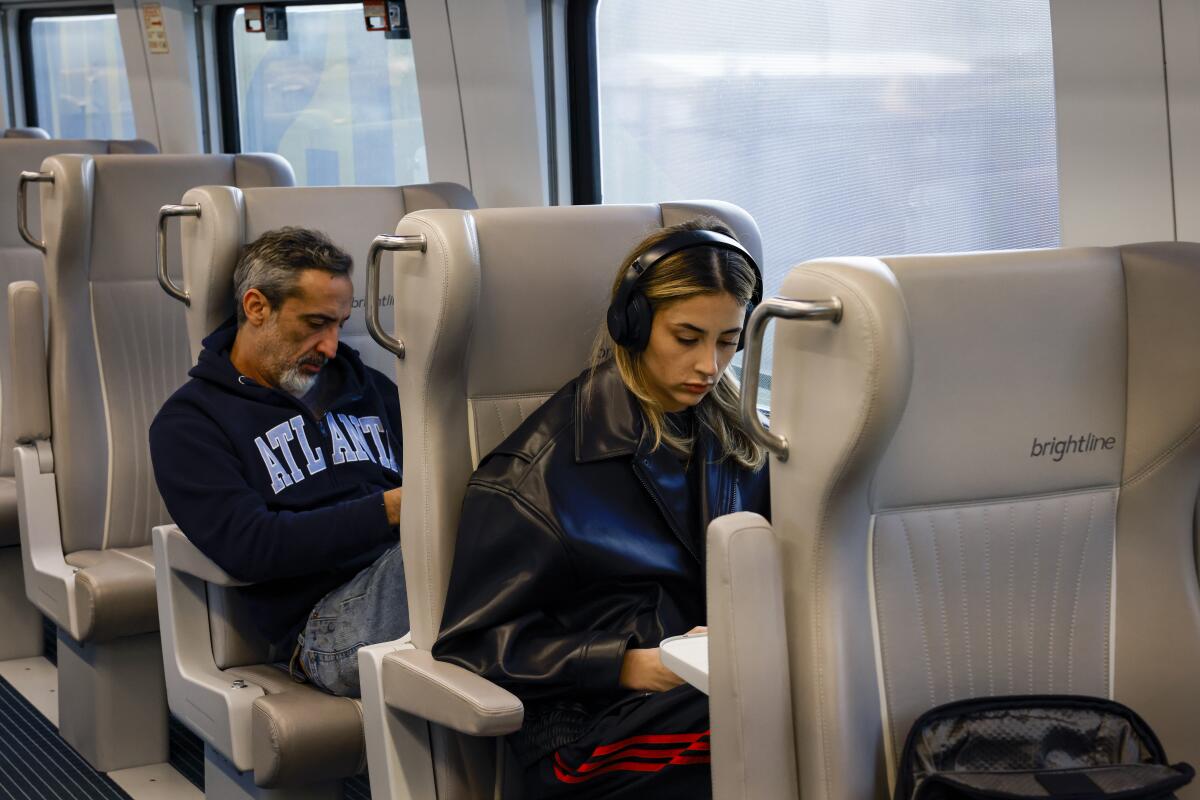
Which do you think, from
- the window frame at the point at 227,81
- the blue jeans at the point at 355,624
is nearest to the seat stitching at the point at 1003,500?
the blue jeans at the point at 355,624

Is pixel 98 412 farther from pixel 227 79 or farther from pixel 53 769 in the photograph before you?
pixel 227 79

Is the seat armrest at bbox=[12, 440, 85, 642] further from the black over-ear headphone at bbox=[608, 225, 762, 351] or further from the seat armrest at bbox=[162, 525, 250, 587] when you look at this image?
the black over-ear headphone at bbox=[608, 225, 762, 351]

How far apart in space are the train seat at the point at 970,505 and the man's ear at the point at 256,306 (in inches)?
57.5

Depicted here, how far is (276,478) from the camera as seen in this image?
2771mm

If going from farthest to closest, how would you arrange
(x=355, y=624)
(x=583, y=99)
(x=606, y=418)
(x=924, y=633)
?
(x=583, y=99) < (x=355, y=624) < (x=606, y=418) < (x=924, y=633)

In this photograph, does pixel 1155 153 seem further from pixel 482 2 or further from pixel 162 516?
pixel 162 516

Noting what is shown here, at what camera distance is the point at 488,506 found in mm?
2137

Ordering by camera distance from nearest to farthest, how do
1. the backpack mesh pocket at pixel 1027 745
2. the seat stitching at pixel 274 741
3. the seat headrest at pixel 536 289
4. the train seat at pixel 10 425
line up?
1. the backpack mesh pocket at pixel 1027 745
2. the seat headrest at pixel 536 289
3. the seat stitching at pixel 274 741
4. the train seat at pixel 10 425

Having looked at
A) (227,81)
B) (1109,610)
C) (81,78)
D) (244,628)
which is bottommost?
(244,628)

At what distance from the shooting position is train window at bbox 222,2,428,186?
16.8 ft

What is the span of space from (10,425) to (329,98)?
193 cm

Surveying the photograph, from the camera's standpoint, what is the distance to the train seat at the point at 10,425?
4219mm

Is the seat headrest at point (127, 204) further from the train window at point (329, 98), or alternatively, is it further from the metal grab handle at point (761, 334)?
the metal grab handle at point (761, 334)

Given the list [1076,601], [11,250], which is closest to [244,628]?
[1076,601]
